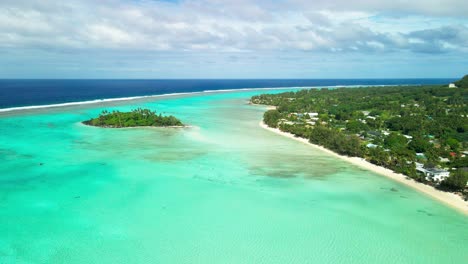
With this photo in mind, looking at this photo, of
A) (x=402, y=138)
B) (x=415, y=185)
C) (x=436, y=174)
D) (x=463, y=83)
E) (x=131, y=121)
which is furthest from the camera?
(x=463, y=83)

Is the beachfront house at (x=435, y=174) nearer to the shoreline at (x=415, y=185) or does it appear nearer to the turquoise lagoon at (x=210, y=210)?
the shoreline at (x=415, y=185)

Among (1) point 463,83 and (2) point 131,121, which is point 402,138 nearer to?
(2) point 131,121

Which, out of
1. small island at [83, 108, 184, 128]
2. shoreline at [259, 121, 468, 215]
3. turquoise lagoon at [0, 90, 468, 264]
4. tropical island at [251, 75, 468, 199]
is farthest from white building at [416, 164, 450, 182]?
small island at [83, 108, 184, 128]

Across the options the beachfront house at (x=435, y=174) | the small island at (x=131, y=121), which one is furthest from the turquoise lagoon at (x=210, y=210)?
the small island at (x=131, y=121)

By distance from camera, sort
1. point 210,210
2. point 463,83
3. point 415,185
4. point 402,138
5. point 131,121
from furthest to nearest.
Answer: point 463,83, point 131,121, point 402,138, point 415,185, point 210,210

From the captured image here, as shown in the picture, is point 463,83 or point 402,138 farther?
point 463,83

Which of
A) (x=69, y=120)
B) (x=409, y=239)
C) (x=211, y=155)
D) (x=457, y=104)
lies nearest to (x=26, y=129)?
(x=69, y=120)

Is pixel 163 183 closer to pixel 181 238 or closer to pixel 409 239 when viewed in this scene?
pixel 181 238

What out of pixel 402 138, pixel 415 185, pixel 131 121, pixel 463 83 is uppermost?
pixel 463 83

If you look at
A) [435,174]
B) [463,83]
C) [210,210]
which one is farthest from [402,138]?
[463,83]

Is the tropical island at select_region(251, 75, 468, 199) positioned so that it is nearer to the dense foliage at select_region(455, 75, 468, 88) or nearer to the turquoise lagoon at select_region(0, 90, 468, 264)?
the turquoise lagoon at select_region(0, 90, 468, 264)
